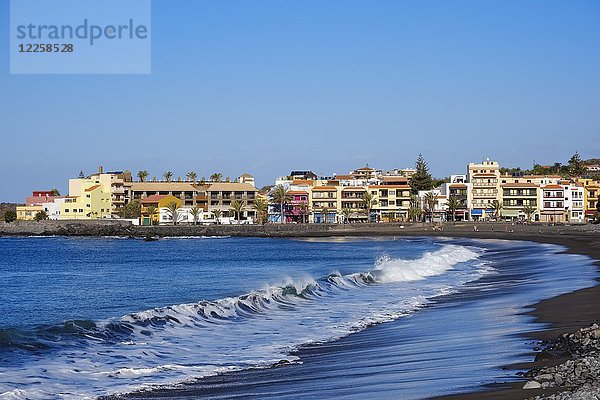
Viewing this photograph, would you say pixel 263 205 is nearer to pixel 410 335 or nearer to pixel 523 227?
pixel 523 227

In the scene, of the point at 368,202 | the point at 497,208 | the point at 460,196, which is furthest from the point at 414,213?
the point at 497,208

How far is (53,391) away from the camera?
11086mm

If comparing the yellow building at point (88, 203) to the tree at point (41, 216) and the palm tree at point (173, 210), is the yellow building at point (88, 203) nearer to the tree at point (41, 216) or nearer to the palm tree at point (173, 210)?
the tree at point (41, 216)

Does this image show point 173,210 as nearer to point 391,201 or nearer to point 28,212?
point 28,212

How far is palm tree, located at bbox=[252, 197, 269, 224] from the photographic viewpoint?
422ft

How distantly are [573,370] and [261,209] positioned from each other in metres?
→ 120

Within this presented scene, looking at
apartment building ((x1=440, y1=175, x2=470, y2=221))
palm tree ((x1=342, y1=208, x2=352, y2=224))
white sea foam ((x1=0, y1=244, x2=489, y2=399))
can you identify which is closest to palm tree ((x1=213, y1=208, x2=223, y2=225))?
palm tree ((x1=342, y1=208, x2=352, y2=224))

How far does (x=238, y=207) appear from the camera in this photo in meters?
131

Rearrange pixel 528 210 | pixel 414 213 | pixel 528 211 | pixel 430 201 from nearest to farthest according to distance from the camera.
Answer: pixel 528 210 → pixel 528 211 → pixel 430 201 → pixel 414 213

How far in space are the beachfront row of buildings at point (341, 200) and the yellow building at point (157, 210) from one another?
158mm

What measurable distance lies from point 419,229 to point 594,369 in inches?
3995

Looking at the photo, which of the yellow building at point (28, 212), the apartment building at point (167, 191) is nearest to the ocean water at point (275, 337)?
the apartment building at point (167, 191)

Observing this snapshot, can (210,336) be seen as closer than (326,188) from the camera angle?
Yes

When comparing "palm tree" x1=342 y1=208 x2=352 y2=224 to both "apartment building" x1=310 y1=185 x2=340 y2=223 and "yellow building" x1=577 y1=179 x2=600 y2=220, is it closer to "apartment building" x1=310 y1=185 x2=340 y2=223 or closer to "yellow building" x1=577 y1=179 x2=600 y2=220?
"apartment building" x1=310 y1=185 x2=340 y2=223
